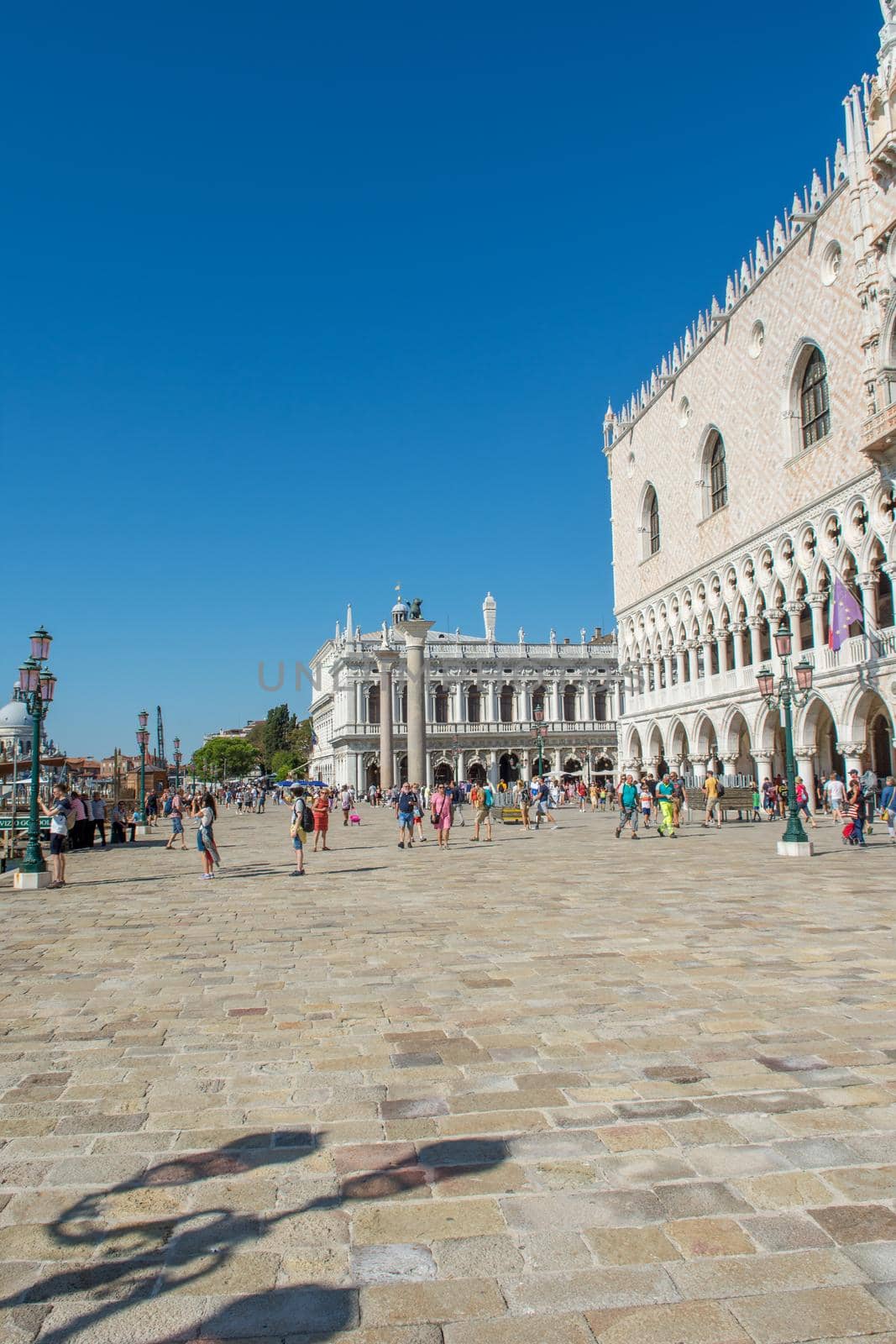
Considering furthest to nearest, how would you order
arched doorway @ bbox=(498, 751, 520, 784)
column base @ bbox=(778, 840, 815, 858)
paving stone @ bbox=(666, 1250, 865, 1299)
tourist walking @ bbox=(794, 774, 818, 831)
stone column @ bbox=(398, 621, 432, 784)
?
arched doorway @ bbox=(498, 751, 520, 784)
stone column @ bbox=(398, 621, 432, 784)
tourist walking @ bbox=(794, 774, 818, 831)
column base @ bbox=(778, 840, 815, 858)
paving stone @ bbox=(666, 1250, 865, 1299)

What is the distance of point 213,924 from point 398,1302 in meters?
7.90

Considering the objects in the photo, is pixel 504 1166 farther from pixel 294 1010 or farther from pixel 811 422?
pixel 811 422

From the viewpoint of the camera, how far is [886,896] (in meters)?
11.2

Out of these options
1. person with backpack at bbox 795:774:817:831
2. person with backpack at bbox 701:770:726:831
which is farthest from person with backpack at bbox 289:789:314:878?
person with backpack at bbox 701:770:726:831

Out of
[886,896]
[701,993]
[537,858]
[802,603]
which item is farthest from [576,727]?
[701,993]

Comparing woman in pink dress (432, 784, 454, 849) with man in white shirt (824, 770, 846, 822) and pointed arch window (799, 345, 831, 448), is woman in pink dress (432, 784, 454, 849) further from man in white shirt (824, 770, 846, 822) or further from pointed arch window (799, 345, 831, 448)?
pointed arch window (799, 345, 831, 448)

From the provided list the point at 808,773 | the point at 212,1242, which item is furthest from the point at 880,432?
the point at 212,1242

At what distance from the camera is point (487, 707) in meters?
78.1

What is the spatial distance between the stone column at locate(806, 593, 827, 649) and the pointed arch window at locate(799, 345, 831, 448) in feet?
15.3

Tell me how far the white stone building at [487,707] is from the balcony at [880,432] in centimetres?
5137

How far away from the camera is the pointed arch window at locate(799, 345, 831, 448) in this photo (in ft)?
99.0

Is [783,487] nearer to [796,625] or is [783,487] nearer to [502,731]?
[796,625]

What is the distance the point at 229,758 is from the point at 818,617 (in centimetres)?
10779

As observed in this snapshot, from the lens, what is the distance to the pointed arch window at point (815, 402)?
3019 cm
